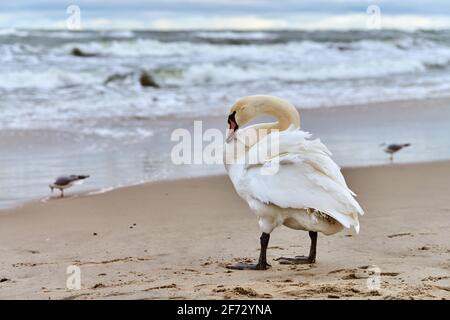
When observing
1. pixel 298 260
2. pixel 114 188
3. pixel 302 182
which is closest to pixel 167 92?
pixel 114 188

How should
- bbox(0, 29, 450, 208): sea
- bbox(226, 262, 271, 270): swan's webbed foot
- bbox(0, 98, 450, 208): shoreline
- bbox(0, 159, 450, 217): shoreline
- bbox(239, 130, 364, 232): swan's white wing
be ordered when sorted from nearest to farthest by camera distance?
bbox(239, 130, 364, 232): swan's white wing, bbox(226, 262, 271, 270): swan's webbed foot, bbox(0, 159, 450, 217): shoreline, bbox(0, 98, 450, 208): shoreline, bbox(0, 29, 450, 208): sea

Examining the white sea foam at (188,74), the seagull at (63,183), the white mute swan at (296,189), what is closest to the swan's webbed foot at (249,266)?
the white mute swan at (296,189)

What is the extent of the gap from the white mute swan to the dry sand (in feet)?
1.02

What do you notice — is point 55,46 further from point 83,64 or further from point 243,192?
point 243,192

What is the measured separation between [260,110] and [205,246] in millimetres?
1176

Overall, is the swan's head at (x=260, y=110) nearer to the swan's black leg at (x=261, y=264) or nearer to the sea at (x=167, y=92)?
the swan's black leg at (x=261, y=264)

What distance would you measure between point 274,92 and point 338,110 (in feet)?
13.8

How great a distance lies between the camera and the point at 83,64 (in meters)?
27.3

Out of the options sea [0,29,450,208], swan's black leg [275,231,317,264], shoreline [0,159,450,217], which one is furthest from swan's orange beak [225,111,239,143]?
sea [0,29,450,208]

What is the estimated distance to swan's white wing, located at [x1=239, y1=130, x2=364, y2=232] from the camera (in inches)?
215

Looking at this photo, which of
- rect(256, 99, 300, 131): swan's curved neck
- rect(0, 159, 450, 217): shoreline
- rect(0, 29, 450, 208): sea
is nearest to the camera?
rect(256, 99, 300, 131): swan's curved neck

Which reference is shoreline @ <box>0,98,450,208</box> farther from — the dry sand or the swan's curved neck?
the swan's curved neck

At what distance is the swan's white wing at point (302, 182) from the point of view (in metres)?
5.45
